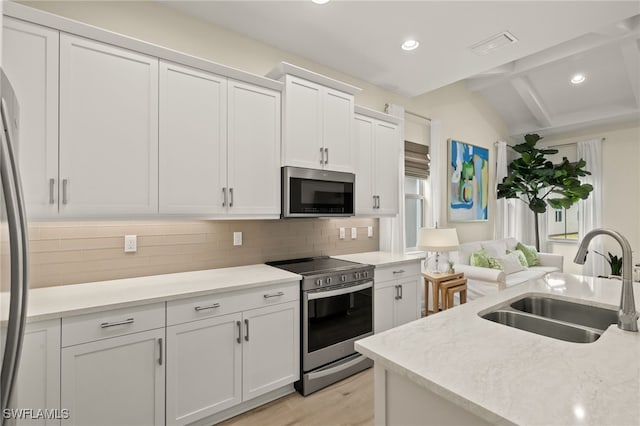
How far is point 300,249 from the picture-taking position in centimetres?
313

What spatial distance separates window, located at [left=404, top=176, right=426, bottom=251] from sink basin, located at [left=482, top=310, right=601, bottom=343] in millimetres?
2900

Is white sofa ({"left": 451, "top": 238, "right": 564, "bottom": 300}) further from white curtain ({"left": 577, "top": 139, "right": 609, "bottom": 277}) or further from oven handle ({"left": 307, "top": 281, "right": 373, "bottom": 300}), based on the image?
oven handle ({"left": 307, "top": 281, "right": 373, "bottom": 300})

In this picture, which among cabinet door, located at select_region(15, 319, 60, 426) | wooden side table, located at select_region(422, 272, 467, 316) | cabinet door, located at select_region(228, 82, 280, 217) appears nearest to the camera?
cabinet door, located at select_region(15, 319, 60, 426)

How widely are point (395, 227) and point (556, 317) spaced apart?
2067 millimetres

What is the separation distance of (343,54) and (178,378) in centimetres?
306

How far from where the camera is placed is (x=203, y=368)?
193cm

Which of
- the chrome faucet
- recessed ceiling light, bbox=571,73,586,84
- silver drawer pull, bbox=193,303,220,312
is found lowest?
silver drawer pull, bbox=193,303,220,312

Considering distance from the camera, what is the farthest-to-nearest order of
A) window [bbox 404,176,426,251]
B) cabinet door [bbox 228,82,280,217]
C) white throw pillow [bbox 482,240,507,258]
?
white throw pillow [bbox 482,240,507,258] < window [bbox 404,176,426,251] < cabinet door [bbox 228,82,280,217]

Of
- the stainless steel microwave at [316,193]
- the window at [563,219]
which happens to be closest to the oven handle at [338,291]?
the stainless steel microwave at [316,193]

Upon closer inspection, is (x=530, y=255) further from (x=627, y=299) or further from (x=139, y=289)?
(x=139, y=289)

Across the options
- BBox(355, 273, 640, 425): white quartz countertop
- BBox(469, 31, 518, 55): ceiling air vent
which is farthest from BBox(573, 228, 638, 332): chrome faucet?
BBox(469, 31, 518, 55): ceiling air vent

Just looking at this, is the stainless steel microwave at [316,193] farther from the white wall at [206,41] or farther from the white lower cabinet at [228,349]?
the white wall at [206,41]

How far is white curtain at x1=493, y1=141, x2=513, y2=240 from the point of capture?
5848 millimetres

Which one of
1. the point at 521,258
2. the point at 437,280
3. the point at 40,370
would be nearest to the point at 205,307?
the point at 40,370
